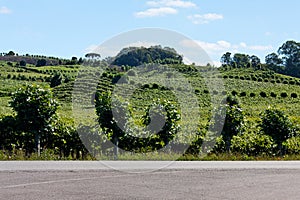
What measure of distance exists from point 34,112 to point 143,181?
6.52 meters

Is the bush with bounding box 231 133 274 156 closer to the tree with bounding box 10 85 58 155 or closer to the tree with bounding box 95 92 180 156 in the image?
the tree with bounding box 95 92 180 156

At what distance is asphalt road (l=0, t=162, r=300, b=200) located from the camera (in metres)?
9.18

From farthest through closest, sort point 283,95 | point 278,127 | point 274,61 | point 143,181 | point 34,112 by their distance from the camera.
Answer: point 274,61
point 283,95
point 278,127
point 34,112
point 143,181

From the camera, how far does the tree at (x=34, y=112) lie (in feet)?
52.5

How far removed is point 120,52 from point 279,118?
10793mm

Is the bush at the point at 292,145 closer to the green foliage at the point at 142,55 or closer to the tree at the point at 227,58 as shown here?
the green foliage at the point at 142,55

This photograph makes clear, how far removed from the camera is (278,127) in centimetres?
1994

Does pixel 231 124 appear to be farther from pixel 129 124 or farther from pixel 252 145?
pixel 129 124

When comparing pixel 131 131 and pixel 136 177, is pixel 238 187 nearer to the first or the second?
pixel 136 177

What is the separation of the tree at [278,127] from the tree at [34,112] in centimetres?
914

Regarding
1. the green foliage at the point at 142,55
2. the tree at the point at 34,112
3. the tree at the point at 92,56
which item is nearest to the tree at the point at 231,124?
the green foliage at the point at 142,55

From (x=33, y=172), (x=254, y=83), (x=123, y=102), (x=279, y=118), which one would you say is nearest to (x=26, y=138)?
(x=123, y=102)

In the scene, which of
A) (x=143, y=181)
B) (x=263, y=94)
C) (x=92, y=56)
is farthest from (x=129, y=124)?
(x=263, y=94)

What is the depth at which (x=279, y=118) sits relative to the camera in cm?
2012
